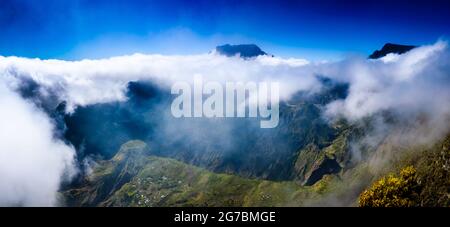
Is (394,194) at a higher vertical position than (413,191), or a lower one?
lower

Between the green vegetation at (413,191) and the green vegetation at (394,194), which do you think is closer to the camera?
the green vegetation at (413,191)

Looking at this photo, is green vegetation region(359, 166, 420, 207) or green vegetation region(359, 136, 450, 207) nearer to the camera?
green vegetation region(359, 136, 450, 207)

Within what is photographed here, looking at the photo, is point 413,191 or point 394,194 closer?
point 394,194
